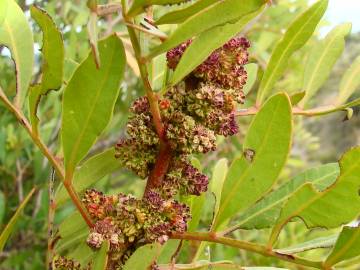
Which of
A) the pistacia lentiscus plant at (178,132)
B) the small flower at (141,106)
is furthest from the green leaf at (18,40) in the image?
the small flower at (141,106)

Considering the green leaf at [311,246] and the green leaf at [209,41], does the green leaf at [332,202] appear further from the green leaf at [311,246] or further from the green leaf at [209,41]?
the green leaf at [209,41]

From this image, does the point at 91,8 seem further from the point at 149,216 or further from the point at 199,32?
the point at 149,216

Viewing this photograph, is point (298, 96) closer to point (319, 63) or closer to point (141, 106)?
point (319, 63)

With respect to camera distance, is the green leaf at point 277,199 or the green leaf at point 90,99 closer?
the green leaf at point 90,99

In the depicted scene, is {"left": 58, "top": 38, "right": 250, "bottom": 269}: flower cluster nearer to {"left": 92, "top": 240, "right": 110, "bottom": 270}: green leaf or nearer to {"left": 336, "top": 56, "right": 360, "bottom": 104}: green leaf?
{"left": 92, "top": 240, "right": 110, "bottom": 270}: green leaf

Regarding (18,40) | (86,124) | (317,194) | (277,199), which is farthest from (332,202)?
(18,40)

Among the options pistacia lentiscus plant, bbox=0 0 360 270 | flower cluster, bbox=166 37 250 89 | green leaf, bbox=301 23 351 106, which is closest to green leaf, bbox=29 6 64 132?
pistacia lentiscus plant, bbox=0 0 360 270
